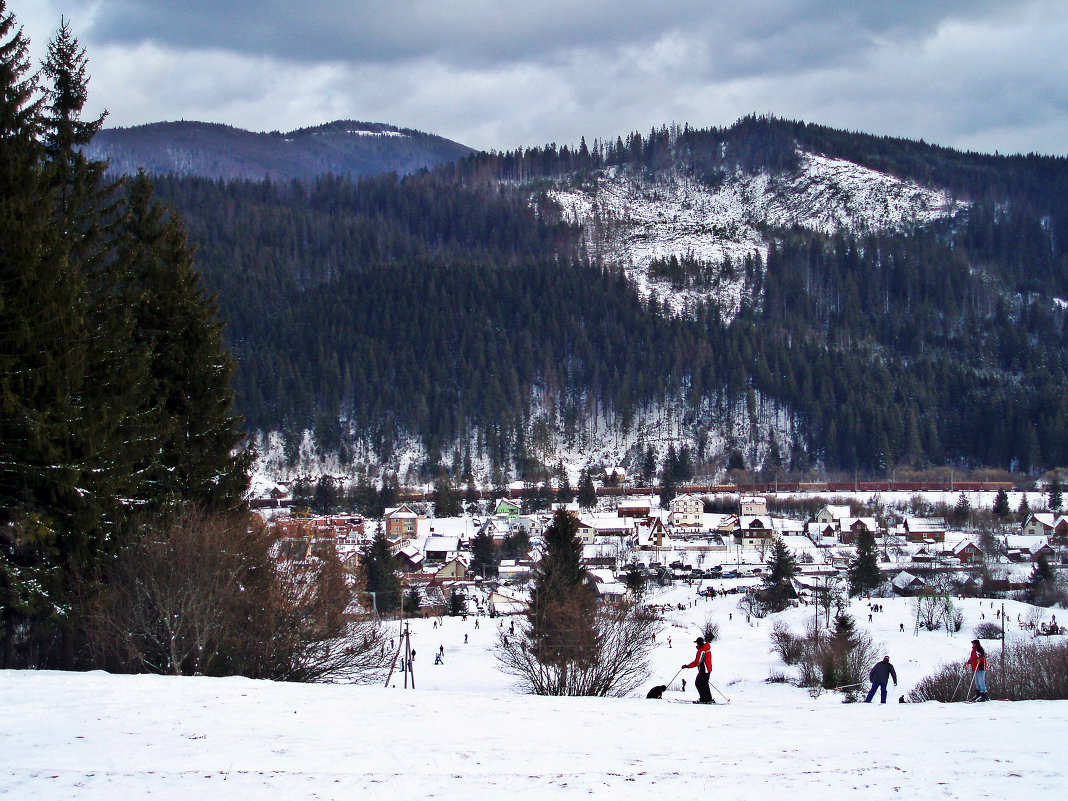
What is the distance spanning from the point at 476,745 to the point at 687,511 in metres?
92.9

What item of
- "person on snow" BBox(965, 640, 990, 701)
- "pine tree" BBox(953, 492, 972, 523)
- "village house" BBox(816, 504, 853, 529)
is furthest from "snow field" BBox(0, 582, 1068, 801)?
"pine tree" BBox(953, 492, 972, 523)

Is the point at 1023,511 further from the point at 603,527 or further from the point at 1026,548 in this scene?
the point at 603,527

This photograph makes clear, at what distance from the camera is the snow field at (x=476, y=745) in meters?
9.16

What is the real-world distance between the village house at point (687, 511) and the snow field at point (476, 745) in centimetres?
8599

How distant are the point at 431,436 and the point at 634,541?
57.5m

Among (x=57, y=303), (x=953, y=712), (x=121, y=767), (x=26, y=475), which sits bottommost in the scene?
(x=953, y=712)

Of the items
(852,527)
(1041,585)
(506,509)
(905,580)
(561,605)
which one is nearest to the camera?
(561,605)

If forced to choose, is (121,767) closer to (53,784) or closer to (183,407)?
(53,784)

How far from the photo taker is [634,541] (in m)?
86.2

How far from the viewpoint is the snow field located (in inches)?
361

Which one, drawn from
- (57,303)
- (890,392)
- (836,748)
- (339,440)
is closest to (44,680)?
(57,303)

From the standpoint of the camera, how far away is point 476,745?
36.8ft

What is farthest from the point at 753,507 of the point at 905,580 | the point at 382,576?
the point at 382,576

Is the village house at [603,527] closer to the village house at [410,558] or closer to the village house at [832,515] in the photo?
the village house at [410,558]
